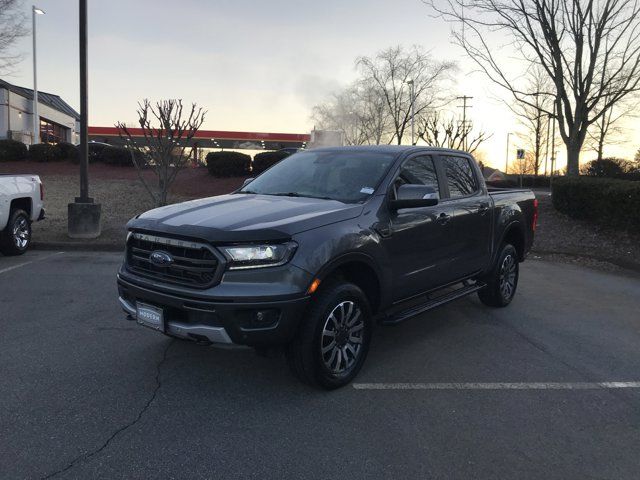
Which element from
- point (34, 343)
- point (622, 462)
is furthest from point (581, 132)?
point (34, 343)

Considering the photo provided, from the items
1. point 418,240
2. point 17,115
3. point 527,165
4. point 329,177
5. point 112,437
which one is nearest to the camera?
point 112,437

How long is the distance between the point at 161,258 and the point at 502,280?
13.9ft

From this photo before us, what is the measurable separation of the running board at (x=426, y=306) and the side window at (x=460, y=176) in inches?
39.5

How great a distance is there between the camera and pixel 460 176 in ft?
18.7

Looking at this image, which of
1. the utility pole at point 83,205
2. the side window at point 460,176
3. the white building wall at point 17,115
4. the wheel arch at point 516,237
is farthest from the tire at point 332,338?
the white building wall at point 17,115

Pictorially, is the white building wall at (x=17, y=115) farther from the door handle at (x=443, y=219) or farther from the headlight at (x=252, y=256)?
the headlight at (x=252, y=256)

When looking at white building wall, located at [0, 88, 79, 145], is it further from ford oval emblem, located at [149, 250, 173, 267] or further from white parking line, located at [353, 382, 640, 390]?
white parking line, located at [353, 382, 640, 390]

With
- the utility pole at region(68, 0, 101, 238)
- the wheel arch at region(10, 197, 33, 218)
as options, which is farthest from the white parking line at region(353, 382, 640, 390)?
the utility pole at region(68, 0, 101, 238)

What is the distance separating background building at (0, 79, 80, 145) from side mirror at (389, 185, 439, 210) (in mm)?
34899

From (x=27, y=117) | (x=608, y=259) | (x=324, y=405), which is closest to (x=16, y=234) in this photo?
(x=324, y=405)

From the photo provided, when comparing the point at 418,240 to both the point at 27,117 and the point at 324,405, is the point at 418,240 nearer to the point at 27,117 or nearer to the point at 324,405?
the point at 324,405

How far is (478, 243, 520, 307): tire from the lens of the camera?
614 cm

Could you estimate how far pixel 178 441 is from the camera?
3162 millimetres

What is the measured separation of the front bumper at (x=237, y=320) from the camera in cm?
340
